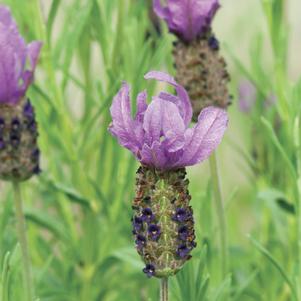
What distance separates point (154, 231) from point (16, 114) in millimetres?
356

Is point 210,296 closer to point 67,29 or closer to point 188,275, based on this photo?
point 188,275

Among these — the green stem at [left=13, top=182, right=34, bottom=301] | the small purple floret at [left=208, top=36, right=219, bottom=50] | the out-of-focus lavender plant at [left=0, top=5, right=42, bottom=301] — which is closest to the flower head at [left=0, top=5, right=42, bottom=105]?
the out-of-focus lavender plant at [left=0, top=5, right=42, bottom=301]

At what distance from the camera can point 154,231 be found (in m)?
0.97

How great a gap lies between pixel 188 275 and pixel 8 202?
0.40m

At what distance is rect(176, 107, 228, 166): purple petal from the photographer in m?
0.95

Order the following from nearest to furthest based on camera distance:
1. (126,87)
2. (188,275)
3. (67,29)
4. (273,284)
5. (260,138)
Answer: (126,87)
(188,275)
(67,29)
(273,284)
(260,138)

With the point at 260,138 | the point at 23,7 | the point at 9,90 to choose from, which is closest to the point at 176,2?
the point at 9,90

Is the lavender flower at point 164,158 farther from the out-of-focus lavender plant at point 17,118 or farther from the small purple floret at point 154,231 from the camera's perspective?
the out-of-focus lavender plant at point 17,118

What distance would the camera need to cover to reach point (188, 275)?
109 cm

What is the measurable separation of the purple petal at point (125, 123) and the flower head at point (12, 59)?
281 millimetres

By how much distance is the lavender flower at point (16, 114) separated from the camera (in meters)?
1.20

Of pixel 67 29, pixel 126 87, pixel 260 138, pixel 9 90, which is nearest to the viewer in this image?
pixel 126 87

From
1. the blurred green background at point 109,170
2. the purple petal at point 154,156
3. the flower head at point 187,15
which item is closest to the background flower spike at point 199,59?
the flower head at point 187,15

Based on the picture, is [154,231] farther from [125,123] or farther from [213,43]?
[213,43]
